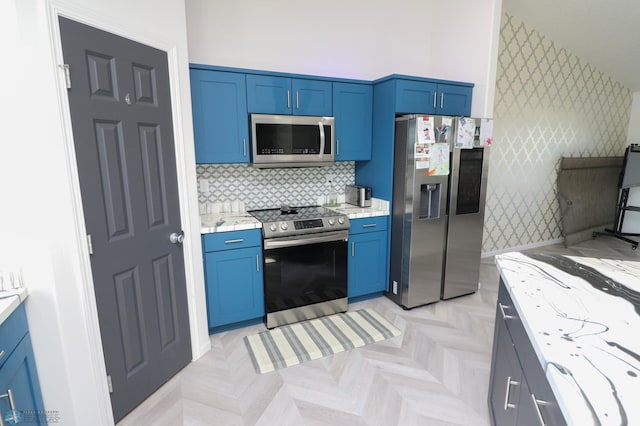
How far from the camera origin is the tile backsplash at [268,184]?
3.06 metres

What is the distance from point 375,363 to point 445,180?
168 centimetres

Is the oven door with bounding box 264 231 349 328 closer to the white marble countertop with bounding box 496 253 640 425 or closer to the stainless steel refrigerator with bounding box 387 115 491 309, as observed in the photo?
the stainless steel refrigerator with bounding box 387 115 491 309

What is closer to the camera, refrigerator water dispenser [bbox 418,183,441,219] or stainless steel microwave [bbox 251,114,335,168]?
stainless steel microwave [bbox 251,114,335,168]

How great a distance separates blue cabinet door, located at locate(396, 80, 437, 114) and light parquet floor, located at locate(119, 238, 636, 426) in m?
1.95

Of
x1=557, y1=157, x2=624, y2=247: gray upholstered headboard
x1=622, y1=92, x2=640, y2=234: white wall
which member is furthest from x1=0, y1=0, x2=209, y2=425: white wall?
x1=622, y1=92, x2=640, y2=234: white wall

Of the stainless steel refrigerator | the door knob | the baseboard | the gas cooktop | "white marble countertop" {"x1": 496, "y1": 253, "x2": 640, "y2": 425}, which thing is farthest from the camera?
the baseboard

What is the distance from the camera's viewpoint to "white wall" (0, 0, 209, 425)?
1.39 meters

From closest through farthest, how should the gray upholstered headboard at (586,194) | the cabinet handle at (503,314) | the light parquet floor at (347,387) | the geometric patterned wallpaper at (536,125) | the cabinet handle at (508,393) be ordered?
the cabinet handle at (508,393)
the cabinet handle at (503,314)
the light parquet floor at (347,387)
the geometric patterned wallpaper at (536,125)
the gray upholstered headboard at (586,194)

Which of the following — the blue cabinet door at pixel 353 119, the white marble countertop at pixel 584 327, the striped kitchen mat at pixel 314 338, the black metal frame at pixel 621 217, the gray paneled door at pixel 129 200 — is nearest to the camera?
the white marble countertop at pixel 584 327

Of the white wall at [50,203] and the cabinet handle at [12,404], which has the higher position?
the white wall at [50,203]

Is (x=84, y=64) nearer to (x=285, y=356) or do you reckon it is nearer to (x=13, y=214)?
(x=13, y=214)

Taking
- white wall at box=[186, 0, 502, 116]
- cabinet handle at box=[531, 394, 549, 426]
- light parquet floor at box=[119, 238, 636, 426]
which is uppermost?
white wall at box=[186, 0, 502, 116]

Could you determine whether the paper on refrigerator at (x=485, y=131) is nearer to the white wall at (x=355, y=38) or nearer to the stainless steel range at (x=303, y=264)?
the white wall at (x=355, y=38)

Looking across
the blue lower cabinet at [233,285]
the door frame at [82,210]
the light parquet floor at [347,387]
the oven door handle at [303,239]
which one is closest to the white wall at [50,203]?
the door frame at [82,210]
